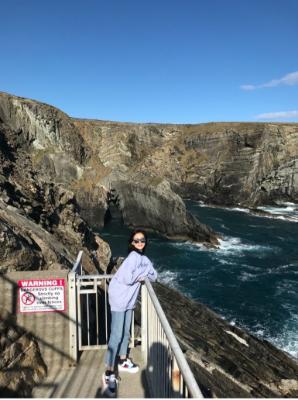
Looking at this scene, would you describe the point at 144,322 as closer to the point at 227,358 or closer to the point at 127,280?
the point at 127,280

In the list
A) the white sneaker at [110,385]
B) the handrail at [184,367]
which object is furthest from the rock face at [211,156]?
the handrail at [184,367]

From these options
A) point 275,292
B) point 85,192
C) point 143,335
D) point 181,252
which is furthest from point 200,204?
point 143,335

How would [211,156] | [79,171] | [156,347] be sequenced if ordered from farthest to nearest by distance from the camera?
[211,156], [79,171], [156,347]

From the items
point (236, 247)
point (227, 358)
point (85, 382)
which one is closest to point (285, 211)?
point (236, 247)

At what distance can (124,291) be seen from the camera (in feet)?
22.8

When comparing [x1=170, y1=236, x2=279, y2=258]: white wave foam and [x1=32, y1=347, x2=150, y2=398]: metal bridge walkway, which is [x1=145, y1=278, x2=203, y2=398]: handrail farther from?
[x1=170, y1=236, x2=279, y2=258]: white wave foam

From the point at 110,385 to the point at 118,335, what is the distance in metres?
0.80

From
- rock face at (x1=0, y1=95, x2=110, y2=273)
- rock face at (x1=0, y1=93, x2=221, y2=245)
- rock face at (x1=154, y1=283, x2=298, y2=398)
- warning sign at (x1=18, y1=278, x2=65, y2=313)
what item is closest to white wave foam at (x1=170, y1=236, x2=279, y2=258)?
rock face at (x1=0, y1=93, x2=221, y2=245)

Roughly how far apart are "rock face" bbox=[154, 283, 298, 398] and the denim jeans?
175 inches

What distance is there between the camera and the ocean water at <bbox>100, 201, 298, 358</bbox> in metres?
26.3

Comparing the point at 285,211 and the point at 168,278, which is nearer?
the point at 168,278

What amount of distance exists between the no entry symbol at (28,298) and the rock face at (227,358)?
552cm

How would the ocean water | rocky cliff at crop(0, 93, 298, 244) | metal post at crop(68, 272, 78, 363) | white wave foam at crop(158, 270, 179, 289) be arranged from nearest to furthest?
metal post at crop(68, 272, 78, 363) < the ocean water < white wave foam at crop(158, 270, 179, 289) < rocky cliff at crop(0, 93, 298, 244)

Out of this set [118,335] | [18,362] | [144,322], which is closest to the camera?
[118,335]
